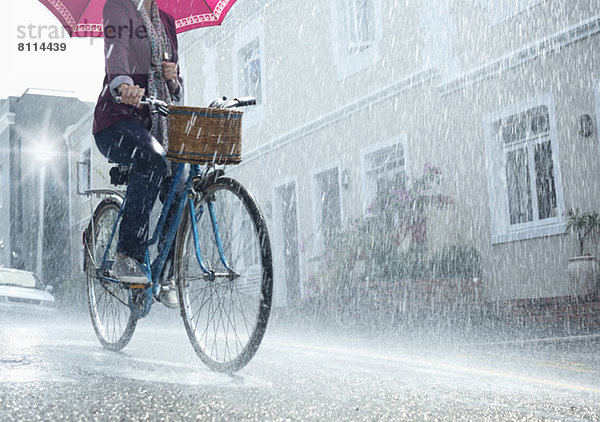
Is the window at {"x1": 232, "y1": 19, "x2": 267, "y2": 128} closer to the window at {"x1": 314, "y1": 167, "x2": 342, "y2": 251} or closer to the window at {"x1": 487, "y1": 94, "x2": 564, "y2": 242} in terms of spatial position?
the window at {"x1": 314, "y1": 167, "x2": 342, "y2": 251}

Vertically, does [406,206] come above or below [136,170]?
above

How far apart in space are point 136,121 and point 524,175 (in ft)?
24.3

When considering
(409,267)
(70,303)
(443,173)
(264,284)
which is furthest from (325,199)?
(264,284)

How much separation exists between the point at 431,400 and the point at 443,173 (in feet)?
27.1

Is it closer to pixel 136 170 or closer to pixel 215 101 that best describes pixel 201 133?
pixel 215 101

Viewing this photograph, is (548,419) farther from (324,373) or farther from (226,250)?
(226,250)

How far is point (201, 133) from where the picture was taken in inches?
119

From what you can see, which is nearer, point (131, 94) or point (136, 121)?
point (131, 94)

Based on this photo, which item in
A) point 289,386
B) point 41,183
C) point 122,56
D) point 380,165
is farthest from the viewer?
point 41,183

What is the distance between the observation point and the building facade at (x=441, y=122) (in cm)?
898

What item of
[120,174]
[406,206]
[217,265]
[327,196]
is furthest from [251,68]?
[217,265]

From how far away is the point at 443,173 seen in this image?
414 inches

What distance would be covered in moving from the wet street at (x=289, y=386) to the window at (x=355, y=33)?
884 centimetres

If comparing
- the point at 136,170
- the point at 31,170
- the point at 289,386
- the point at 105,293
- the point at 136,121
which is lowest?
the point at 289,386
